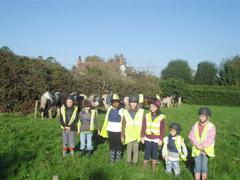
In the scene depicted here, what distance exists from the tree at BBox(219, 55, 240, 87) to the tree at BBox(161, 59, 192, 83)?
752 centimetres

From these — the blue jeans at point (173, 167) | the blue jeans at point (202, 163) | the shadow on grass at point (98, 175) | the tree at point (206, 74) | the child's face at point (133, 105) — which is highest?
the tree at point (206, 74)

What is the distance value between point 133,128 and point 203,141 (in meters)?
1.68

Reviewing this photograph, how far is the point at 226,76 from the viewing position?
44.5m

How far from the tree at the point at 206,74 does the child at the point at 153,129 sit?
46.6 metres

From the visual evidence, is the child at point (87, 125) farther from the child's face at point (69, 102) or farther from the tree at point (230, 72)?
the tree at point (230, 72)

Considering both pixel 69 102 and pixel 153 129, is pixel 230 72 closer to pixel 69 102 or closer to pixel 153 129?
pixel 153 129

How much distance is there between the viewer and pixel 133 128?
5426 mm

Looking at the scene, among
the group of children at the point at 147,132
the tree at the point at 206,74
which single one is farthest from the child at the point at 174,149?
the tree at the point at 206,74

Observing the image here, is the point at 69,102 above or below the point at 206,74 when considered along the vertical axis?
below

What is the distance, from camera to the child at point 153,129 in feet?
17.0

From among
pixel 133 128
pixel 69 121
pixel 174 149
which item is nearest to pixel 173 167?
pixel 174 149

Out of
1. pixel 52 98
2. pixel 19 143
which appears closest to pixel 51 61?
pixel 52 98

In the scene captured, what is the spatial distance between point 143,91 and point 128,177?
22.3 meters

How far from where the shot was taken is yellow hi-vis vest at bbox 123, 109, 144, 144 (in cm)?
540
